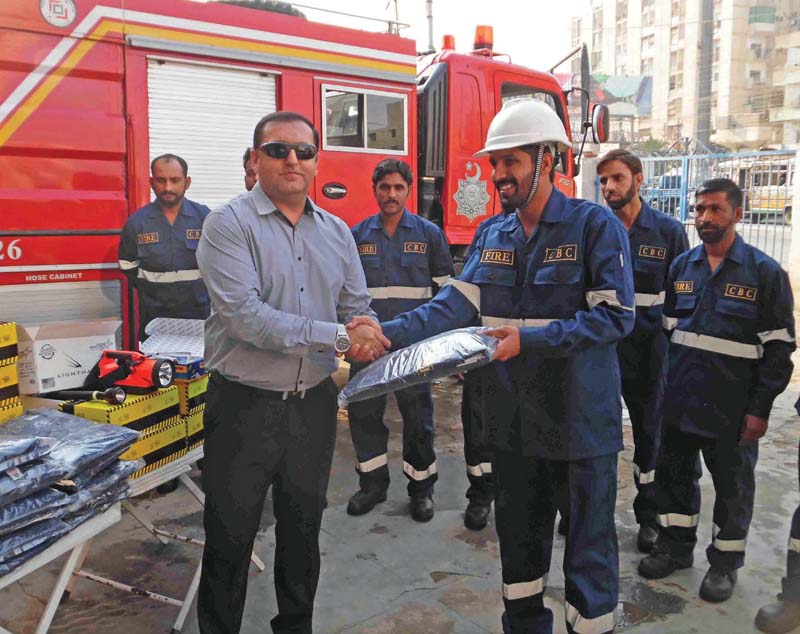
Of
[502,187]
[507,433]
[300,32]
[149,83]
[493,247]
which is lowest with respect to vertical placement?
[507,433]

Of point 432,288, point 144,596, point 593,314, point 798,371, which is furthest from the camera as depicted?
point 798,371

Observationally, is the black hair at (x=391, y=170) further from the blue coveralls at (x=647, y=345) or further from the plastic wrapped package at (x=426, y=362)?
the plastic wrapped package at (x=426, y=362)

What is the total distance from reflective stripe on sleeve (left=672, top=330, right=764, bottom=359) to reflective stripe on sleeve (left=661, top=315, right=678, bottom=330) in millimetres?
110

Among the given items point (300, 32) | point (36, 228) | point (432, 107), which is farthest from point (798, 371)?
point (36, 228)

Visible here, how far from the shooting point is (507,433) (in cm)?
251

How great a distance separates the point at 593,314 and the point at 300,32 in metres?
3.62

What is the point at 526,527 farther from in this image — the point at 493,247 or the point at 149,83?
the point at 149,83

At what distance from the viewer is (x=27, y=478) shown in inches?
82.0

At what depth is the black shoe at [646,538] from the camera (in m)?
3.61

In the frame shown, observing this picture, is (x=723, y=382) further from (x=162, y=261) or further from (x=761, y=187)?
(x=761, y=187)

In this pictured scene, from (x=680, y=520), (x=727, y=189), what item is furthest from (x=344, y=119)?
(x=680, y=520)

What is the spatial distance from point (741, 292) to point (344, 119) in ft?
10.5

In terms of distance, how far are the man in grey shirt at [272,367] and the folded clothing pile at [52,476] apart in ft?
1.01

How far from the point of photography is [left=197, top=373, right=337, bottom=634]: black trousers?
7.89ft
